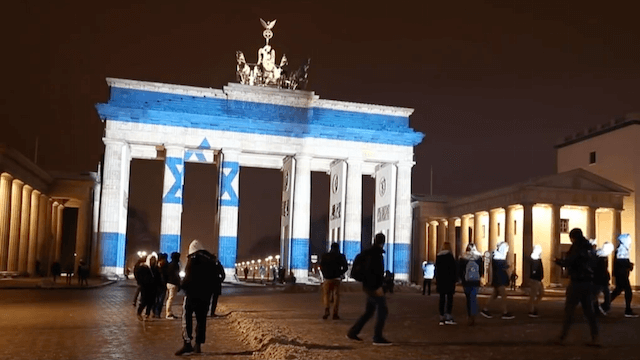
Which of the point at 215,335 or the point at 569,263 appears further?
the point at 215,335

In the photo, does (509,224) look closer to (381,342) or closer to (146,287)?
(146,287)

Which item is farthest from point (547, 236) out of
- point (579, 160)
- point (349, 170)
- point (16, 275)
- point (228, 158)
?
point (16, 275)

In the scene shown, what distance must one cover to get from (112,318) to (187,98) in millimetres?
32777

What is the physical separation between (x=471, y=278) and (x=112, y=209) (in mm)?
36879

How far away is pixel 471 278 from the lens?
1558 cm

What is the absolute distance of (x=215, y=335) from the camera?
48.2 feet

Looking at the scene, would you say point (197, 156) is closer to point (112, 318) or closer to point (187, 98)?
point (187, 98)

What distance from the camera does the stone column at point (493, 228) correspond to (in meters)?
56.0

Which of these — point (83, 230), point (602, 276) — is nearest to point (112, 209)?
point (83, 230)

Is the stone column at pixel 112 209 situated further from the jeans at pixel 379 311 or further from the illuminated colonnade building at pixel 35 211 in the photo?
the jeans at pixel 379 311

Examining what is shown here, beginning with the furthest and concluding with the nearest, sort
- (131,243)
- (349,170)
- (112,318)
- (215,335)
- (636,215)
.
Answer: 1. (131,243)
2. (636,215)
3. (349,170)
4. (112,318)
5. (215,335)

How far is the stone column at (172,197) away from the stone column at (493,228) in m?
22.8

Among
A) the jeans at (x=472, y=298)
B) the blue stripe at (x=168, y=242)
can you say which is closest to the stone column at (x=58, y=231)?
the blue stripe at (x=168, y=242)

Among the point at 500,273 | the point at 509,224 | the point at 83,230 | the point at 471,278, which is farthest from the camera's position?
the point at 83,230
